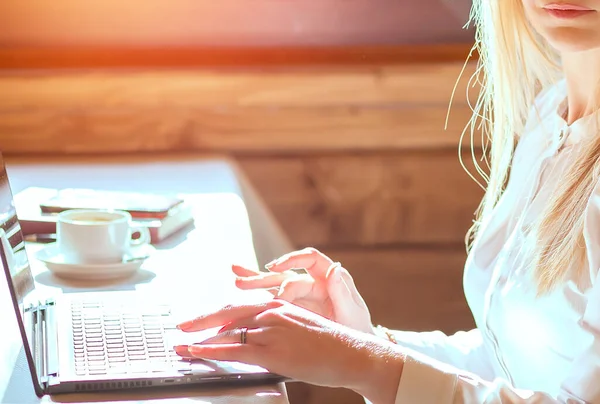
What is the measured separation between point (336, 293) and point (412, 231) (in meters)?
0.97

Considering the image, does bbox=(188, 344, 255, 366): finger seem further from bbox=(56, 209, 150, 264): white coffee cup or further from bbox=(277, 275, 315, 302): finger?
bbox=(56, 209, 150, 264): white coffee cup

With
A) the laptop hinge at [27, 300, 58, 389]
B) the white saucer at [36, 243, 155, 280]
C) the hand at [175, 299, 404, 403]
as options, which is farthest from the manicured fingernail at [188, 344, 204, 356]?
the white saucer at [36, 243, 155, 280]

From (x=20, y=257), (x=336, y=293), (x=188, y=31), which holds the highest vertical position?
(x=188, y=31)

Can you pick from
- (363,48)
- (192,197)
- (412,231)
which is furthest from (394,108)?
(192,197)

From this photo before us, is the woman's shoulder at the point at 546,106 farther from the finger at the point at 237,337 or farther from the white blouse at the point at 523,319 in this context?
the finger at the point at 237,337

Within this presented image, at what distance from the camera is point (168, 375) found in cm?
83

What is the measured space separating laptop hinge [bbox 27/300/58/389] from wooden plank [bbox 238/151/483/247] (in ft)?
3.41

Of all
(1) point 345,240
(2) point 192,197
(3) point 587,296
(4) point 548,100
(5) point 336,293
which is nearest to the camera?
(3) point 587,296

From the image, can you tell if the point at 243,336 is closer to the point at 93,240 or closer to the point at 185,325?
the point at 185,325

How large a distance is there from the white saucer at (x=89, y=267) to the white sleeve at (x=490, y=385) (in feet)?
1.39

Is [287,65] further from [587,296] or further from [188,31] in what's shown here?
[587,296]

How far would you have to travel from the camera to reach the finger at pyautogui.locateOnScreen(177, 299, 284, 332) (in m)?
0.91

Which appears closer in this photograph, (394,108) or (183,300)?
(183,300)

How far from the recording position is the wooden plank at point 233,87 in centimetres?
189
